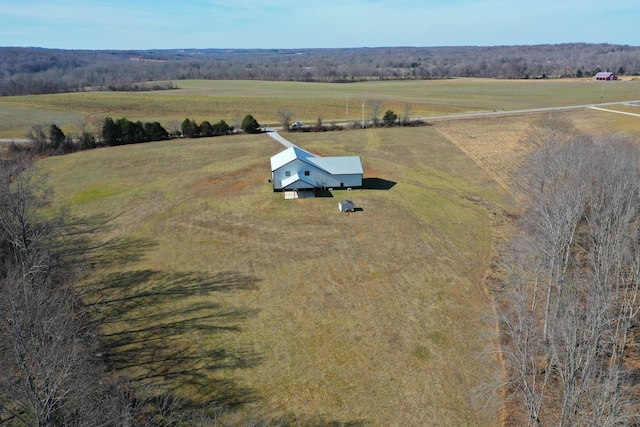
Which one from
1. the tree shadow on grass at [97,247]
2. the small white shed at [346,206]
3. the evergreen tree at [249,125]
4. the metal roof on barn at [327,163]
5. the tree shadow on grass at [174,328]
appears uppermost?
the evergreen tree at [249,125]

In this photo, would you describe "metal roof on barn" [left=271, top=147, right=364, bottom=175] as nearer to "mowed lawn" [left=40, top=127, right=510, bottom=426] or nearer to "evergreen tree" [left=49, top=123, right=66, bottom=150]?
"mowed lawn" [left=40, top=127, right=510, bottom=426]

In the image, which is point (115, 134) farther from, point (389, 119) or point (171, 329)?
point (171, 329)

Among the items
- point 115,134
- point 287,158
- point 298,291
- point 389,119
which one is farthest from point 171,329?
point 389,119

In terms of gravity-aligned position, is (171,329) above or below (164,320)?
below

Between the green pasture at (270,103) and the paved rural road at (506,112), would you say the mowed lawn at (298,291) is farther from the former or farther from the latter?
the green pasture at (270,103)

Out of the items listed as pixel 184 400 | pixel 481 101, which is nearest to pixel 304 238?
pixel 184 400

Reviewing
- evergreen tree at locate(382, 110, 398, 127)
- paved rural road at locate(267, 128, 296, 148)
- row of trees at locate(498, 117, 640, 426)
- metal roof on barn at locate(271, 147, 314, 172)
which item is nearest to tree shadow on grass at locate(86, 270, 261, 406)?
row of trees at locate(498, 117, 640, 426)

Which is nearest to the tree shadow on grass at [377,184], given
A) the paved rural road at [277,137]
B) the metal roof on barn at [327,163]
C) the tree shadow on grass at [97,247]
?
the metal roof on barn at [327,163]
